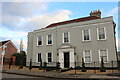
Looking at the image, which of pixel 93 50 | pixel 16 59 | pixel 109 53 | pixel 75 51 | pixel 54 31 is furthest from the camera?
pixel 16 59

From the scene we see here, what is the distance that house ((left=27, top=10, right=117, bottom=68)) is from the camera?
16.7 meters

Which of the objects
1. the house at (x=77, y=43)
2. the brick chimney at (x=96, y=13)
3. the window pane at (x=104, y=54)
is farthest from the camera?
the brick chimney at (x=96, y=13)

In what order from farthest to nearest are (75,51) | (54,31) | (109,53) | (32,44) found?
1. (32,44)
2. (54,31)
3. (75,51)
4. (109,53)

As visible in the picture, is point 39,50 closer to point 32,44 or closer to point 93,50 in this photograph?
point 32,44

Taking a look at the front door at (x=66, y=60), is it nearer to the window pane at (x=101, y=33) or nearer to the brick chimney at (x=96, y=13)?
the window pane at (x=101, y=33)

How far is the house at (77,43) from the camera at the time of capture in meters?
16.7

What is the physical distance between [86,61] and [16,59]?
16728 mm

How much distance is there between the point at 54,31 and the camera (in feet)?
70.2

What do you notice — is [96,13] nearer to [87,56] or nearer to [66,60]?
[87,56]

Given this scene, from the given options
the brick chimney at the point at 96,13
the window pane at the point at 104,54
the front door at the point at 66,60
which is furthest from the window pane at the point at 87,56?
the brick chimney at the point at 96,13

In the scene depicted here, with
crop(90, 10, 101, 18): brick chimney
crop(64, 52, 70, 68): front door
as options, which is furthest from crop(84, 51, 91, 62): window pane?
crop(90, 10, 101, 18): brick chimney

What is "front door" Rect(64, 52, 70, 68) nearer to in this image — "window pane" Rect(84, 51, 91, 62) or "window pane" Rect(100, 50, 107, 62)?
"window pane" Rect(84, 51, 91, 62)

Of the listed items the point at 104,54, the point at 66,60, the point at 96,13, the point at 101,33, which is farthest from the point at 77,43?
the point at 96,13

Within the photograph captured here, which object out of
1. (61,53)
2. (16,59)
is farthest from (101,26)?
(16,59)
